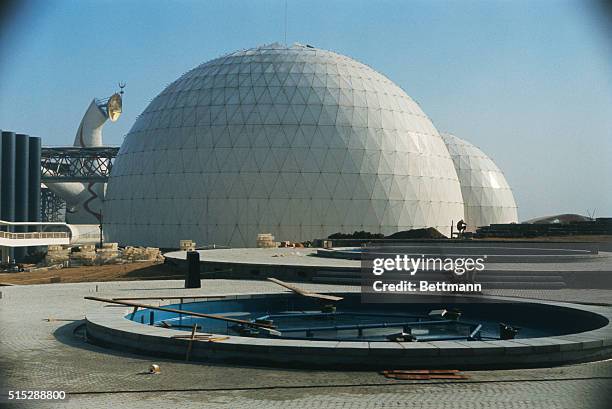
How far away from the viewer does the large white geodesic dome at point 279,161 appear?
59656 millimetres

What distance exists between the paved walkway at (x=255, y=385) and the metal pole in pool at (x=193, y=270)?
1280 cm

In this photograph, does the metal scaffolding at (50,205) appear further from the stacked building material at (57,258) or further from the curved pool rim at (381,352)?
the curved pool rim at (381,352)

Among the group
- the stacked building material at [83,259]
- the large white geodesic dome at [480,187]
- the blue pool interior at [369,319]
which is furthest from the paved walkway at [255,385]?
the large white geodesic dome at [480,187]

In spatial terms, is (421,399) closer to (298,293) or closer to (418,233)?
(298,293)

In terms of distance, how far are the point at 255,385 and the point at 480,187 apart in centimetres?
7517

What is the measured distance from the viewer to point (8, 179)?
293ft

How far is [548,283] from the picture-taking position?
2997 cm

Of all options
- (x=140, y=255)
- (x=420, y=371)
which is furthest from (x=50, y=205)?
(x=420, y=371)

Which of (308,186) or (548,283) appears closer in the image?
(548,283)

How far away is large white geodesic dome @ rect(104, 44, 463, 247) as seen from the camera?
196ft

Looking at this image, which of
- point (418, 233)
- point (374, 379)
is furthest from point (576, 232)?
point (374, 379)

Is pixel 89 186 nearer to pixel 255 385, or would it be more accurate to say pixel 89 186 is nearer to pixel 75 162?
pixel 75 162

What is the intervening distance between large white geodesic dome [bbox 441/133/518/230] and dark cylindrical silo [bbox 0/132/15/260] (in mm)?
54039

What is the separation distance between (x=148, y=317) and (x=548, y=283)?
55.2ft
